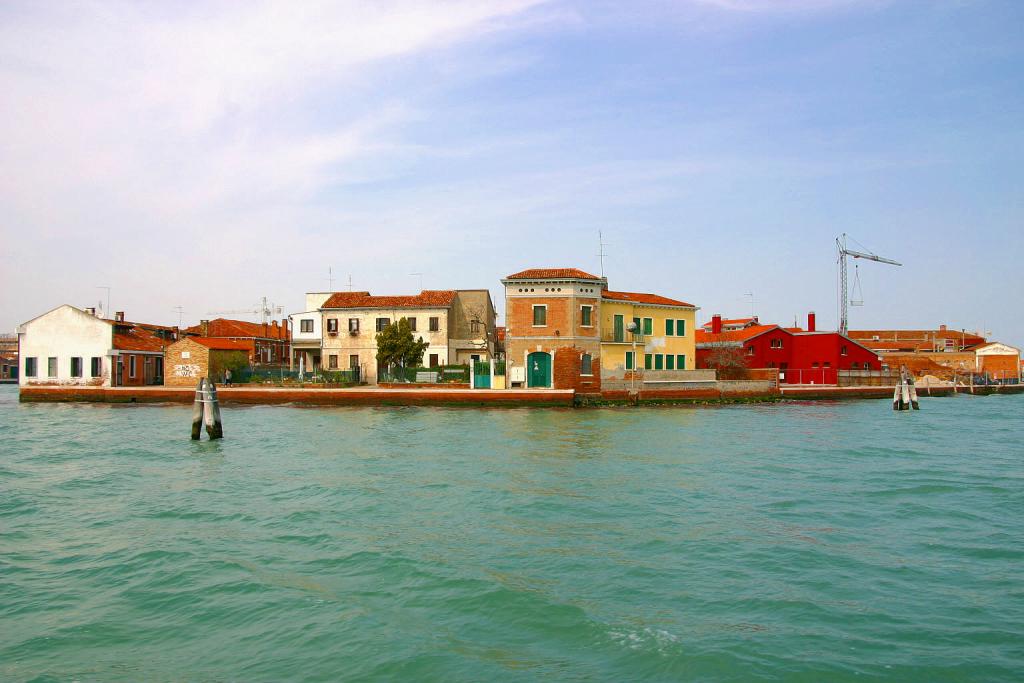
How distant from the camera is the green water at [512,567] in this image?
20.2ft

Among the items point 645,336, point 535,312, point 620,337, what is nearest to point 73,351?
point 535,312

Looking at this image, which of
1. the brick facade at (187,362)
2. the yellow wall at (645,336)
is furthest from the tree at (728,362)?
the brick facade at (187,362)

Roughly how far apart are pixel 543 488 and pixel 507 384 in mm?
23746

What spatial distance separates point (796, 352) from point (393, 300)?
2912 cm

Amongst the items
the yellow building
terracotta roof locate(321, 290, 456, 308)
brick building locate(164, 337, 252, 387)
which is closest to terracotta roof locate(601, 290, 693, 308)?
the yellow building

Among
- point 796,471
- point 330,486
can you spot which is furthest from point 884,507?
point 330,486

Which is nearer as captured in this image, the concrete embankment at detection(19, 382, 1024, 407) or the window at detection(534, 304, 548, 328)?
the concrete embankment at detection(19, 382, 1024, 407)

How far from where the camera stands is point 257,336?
50.3 m

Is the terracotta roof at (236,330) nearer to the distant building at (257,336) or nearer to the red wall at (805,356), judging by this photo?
the distant building at (257,336)

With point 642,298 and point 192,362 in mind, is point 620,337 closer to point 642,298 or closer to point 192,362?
point 642,298

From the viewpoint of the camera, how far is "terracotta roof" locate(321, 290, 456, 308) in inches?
1791

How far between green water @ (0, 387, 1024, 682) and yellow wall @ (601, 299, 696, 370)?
21720mm

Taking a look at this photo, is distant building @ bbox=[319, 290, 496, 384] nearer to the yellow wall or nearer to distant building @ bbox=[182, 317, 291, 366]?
distant building @ bbox=[182, 317, 291, 366]

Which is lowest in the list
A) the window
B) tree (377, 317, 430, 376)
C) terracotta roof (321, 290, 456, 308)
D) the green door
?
the green door
